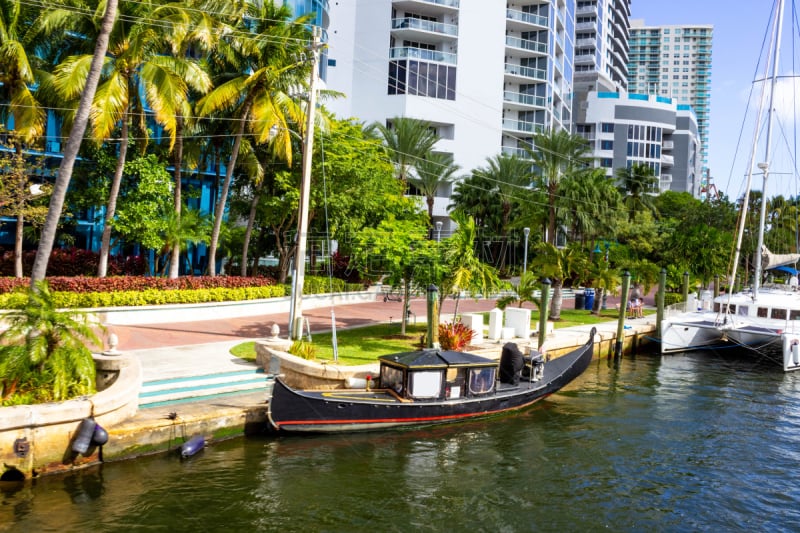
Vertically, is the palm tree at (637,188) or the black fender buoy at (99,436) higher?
the palm tree at (637,188)

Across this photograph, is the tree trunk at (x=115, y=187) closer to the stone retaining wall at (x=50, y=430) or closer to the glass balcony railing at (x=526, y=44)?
the stone retaining wall at (x=50, y=430)

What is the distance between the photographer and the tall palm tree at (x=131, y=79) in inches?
887

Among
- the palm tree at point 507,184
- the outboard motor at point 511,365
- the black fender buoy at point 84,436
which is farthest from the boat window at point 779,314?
the black fender buoy at point 84,436

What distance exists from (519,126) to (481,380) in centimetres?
5182

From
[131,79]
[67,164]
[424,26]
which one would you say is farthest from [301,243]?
[424,26]

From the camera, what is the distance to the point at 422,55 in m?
58.5

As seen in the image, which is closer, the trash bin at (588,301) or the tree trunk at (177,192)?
the tree trunk at (177,192)

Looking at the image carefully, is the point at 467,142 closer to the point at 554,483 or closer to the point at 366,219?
the point at 366,219

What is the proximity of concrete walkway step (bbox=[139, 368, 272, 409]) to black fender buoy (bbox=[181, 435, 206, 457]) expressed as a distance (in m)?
1.63

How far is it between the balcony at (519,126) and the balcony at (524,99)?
1678mm

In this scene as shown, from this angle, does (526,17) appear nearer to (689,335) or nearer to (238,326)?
(689,335)

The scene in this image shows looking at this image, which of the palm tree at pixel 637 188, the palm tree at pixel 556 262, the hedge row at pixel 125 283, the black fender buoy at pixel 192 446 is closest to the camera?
the black fender buoy at pixel 192 446

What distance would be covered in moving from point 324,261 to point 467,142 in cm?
2467

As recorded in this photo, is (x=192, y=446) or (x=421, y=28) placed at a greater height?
(x=421, y=28)
